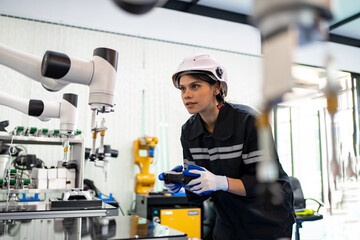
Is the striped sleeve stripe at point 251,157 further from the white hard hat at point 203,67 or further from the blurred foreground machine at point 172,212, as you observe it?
the blurred foreground machine at point 172,212

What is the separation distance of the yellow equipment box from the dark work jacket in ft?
6.59

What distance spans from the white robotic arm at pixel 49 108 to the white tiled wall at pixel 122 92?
2332 mm

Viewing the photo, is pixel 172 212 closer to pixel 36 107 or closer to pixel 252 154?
pixel 252 154

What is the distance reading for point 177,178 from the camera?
4.82ft

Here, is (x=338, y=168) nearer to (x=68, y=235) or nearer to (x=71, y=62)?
(x=71, y=62)

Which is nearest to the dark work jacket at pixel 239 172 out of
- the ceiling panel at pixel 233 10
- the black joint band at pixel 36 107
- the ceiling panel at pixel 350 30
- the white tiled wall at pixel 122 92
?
the black joint band at pixel 36 107

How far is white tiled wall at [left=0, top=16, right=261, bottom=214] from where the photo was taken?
3.76 m

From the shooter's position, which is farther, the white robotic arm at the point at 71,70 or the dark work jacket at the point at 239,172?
the dark work jacket at the point at 239,172

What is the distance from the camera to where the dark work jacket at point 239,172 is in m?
1.42

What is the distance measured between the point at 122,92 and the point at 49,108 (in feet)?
8.68

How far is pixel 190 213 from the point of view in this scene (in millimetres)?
3725

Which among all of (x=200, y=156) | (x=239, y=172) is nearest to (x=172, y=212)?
(x=200, y=156)

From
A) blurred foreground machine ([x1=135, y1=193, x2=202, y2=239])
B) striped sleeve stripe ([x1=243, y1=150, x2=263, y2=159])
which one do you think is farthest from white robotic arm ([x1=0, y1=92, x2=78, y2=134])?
blurred foreground machine ([x1=135, y1=193, x2=202, y2=239])

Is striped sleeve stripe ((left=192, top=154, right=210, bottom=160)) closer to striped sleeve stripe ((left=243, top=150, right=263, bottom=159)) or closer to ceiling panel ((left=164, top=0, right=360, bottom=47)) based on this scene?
striped sleeve stripe ((left=243, top=150, right=263, bottom=159))
